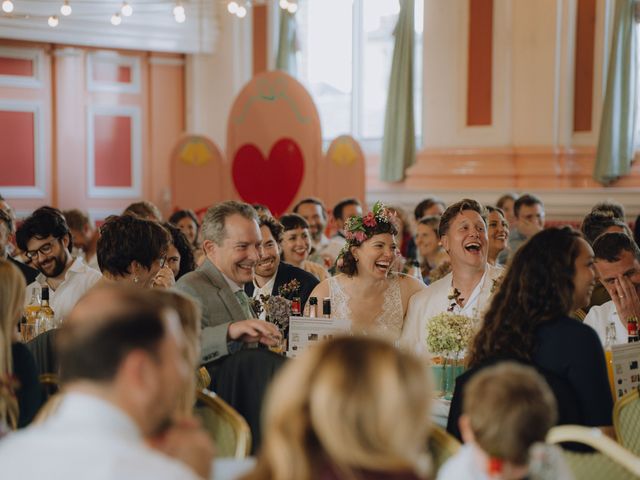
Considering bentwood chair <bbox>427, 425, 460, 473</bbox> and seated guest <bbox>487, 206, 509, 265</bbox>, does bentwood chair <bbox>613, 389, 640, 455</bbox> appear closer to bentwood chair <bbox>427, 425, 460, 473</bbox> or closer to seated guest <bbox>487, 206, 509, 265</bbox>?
bentwood chair <bbox>427, 425, 460, 473</bbox>

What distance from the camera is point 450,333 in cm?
358

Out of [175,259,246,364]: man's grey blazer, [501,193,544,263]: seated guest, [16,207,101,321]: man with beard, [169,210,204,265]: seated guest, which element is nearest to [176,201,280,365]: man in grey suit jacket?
[175,259,246,364]: man's grey blazer

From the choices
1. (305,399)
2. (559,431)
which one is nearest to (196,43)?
(559,431)

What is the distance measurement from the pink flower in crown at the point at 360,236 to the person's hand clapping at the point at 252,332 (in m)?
1.56

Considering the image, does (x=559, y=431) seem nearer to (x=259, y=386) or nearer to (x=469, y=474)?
(x=469, y=474)

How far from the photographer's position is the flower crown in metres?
4.75

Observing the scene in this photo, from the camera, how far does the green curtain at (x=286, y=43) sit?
438 inches

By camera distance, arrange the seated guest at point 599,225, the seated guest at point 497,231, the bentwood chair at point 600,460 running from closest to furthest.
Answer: the bentwood chair at point 600,460
the seated guest at point 599,225
the seated guest at point 497,231

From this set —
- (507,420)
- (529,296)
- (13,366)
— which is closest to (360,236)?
(529,296)

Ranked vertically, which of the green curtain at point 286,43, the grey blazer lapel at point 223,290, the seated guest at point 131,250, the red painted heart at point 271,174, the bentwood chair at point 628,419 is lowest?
the bentwood chair at point 628,419

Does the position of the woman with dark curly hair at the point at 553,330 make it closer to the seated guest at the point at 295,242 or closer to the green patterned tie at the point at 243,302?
the green patterned tie at the point at 243,302

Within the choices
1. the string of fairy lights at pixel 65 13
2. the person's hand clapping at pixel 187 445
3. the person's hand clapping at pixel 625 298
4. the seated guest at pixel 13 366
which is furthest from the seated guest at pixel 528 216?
the person's hand clapping at pixel 187 445

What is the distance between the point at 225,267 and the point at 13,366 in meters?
1.00

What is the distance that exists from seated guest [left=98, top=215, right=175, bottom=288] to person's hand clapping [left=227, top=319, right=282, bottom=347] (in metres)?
0.75
